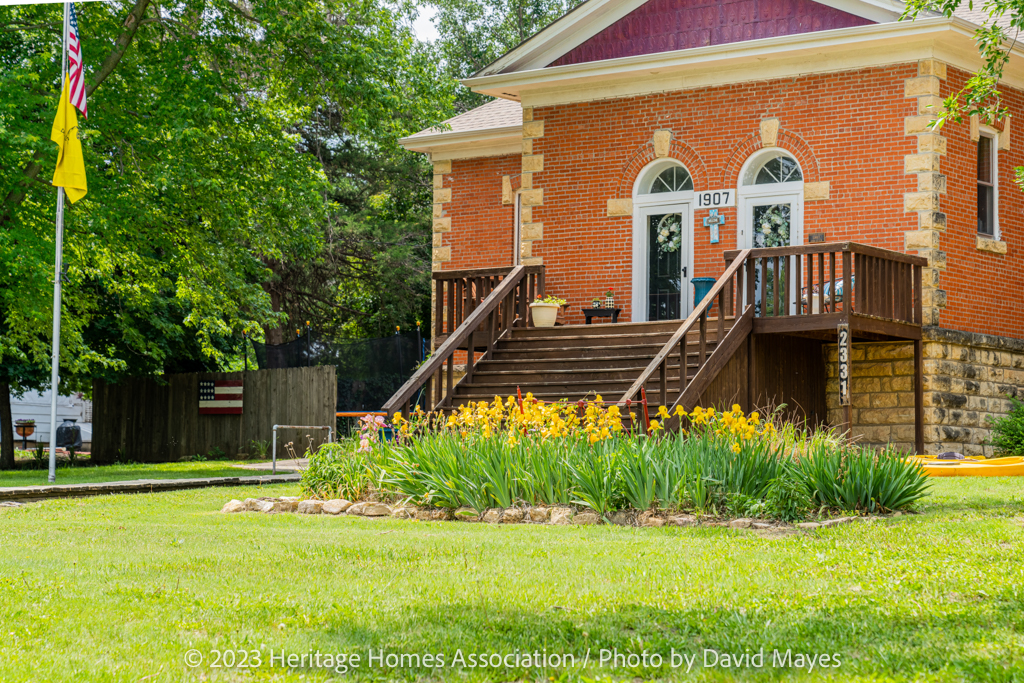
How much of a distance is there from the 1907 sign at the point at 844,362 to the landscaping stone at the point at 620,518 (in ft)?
18.8

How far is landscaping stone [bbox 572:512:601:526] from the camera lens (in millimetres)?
8987

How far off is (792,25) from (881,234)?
3.26m

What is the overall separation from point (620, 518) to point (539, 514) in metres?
0.72

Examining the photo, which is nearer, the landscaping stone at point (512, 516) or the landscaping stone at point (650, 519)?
the landscaping stone at point (650, 519)

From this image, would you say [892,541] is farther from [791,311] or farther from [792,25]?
[792,25]

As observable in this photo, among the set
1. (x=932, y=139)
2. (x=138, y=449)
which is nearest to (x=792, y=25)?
(x=932, y=139)

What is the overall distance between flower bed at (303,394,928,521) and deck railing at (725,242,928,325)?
12.8 feet

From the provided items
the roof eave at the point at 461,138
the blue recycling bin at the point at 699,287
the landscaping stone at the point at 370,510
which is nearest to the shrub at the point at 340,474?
the landscaping stone at the point at 370,510

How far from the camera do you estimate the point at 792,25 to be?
16312 mm

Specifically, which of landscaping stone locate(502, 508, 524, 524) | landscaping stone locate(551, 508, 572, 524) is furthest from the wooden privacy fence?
landscaping stone locate(551, 508, 572, 524)

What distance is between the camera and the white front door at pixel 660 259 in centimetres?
1723

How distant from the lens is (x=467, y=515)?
379 inches

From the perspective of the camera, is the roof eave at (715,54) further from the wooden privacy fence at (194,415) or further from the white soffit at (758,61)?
the wooden privacy fence at (194,415)

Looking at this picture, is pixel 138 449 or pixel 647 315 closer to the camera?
pixel 647 315
